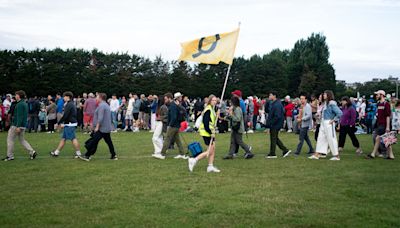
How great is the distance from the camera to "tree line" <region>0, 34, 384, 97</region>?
5141 centimetres

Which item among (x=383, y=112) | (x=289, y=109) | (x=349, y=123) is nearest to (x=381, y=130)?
(x=383, y=112)

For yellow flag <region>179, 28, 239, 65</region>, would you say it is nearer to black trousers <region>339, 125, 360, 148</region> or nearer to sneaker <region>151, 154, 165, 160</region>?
sneaker <region>151, 154, 165, 160</region>

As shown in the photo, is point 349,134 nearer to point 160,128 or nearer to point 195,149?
point 160,128

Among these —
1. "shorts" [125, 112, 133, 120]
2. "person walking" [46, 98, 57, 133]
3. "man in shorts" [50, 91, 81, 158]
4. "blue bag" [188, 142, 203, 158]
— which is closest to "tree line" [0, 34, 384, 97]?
"person walking" [46, 98, 57, 133]

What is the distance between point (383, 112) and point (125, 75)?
4653 cm

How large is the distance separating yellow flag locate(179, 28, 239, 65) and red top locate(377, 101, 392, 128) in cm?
521

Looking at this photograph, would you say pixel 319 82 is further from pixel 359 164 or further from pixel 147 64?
pixel 359 164

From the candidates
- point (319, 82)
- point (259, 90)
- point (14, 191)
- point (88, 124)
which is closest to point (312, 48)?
point (319, 82)

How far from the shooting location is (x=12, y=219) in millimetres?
6734

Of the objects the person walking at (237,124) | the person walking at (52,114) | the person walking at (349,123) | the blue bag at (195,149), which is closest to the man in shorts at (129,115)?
the person walking at (52,114)

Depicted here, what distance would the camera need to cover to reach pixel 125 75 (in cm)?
5744

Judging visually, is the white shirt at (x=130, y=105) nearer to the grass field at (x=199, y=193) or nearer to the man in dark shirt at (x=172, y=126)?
the man in dark shirt at (x=172, y=126)

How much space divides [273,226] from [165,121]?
859 centimetres

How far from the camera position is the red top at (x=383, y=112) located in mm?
13594
